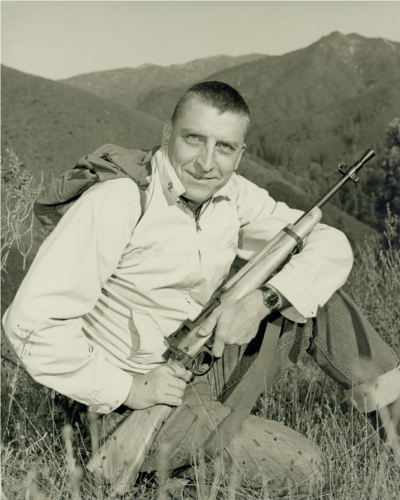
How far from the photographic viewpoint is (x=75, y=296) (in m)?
2.22

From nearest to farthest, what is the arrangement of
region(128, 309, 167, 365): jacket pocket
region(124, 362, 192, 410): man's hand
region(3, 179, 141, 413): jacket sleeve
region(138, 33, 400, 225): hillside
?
region(3, 179, 141, 413): jacket sleeve, region(124, 362, 192, 410): man's hand, region(128, 309, 167, 365): jacket pocket, region(138, 33, 400, 225): hillside

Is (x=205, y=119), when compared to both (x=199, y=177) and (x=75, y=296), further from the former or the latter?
(x=75, y=296)

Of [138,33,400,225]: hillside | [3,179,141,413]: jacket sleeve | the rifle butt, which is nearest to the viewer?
[3,179,141,413]: jacket sleeve

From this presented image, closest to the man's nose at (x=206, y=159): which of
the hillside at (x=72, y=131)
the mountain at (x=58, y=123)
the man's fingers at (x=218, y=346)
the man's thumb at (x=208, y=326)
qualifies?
the man's thumb at (x=208, y=326)

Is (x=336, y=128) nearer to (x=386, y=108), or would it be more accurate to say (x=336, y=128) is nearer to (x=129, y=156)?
(x=386, y=108)

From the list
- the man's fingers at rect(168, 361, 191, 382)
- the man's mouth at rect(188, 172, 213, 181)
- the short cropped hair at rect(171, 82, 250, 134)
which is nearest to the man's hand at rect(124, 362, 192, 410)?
the man's fingers at rect(168, 361, 191, 382)

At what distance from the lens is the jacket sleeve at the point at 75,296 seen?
2.13 m

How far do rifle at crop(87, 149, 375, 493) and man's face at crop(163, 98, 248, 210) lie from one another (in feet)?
1.62

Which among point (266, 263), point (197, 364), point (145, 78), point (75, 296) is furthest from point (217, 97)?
point (145, 78)

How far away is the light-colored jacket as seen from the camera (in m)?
2.16

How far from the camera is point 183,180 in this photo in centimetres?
257

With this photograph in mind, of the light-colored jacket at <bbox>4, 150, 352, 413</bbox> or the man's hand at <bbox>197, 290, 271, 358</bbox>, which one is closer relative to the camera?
the light-colored jacket at <bbox>4, 150, 352, 413</bbox>

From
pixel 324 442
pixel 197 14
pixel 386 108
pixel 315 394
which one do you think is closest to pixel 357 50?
pixel 386 108

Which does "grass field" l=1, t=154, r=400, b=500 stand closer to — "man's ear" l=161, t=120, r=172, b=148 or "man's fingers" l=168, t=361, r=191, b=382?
"man's fingers" l=168, t=361, r=191, b=382
